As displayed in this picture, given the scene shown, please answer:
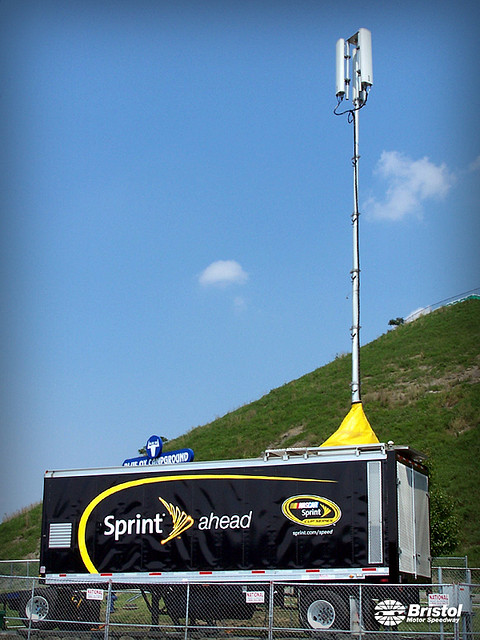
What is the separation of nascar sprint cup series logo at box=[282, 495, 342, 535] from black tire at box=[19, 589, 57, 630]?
6.03 m

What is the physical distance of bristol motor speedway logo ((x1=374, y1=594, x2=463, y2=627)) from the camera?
44.2 feet

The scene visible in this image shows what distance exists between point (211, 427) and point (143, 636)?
143 ft

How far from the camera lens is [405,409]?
161 feet

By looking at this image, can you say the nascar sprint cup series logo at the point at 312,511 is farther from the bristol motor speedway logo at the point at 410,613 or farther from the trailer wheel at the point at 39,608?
the trailer wheel at the point at 39,608

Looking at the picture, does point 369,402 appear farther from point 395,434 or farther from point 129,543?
point 129,543

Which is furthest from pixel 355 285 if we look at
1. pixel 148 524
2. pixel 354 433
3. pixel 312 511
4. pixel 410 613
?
pixel 410 613

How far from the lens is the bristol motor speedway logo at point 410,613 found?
13.5 meters

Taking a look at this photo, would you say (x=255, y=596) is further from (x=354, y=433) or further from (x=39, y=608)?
(x=354, y=433)

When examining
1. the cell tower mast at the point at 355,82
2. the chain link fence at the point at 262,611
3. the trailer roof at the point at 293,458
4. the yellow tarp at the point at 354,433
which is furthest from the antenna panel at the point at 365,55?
the chain link fence at the point at 262,611

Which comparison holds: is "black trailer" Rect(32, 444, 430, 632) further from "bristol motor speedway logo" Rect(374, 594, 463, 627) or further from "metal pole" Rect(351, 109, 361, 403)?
"metal pole" Rect(351, 109, 361, 403)

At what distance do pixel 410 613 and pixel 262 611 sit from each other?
454cm

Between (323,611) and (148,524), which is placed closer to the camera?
(323,611)

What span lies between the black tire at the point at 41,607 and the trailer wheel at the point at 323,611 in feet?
19.6

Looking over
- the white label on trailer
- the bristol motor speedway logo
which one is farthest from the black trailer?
the white label on trailer
